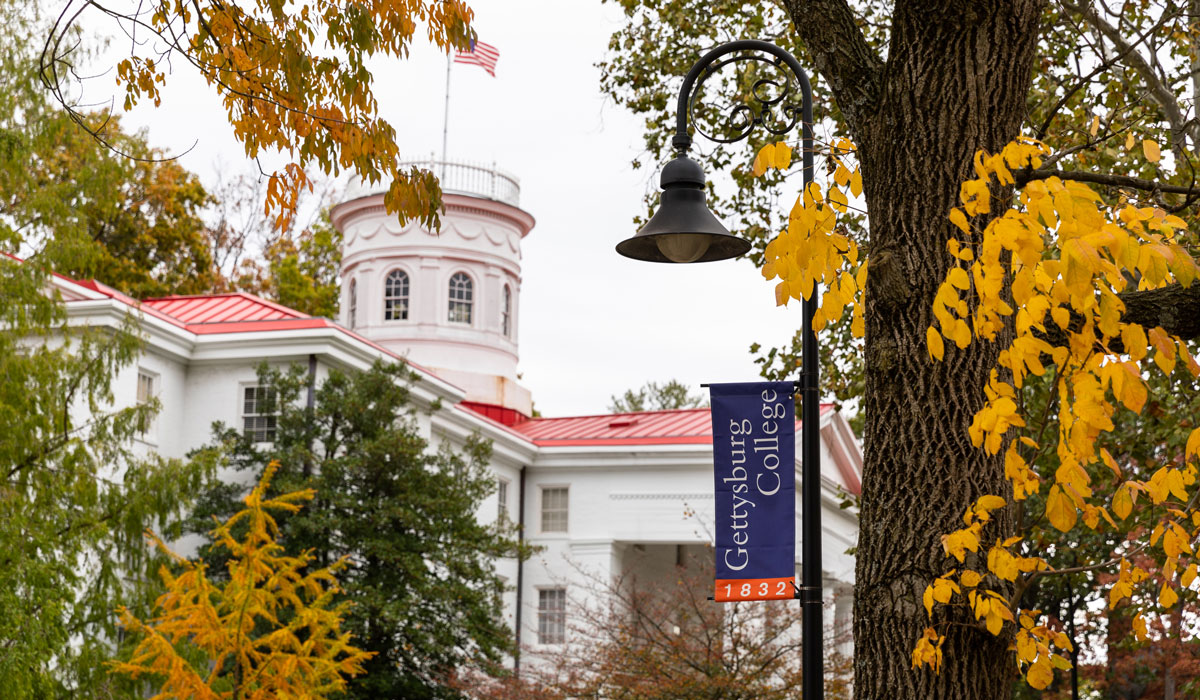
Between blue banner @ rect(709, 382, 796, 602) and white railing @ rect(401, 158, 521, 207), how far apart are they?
30.5 m

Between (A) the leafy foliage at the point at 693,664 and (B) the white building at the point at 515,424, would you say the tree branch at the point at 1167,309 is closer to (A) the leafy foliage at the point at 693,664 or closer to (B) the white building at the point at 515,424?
(A) the leafy foliage at the point at 693,664

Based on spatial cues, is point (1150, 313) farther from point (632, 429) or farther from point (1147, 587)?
point (632, 429)

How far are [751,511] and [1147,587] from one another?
9599mm

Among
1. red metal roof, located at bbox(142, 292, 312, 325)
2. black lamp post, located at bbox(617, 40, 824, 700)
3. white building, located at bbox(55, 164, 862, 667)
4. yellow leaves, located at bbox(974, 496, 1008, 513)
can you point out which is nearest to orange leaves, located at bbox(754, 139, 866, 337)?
yellow leaves, located at bbox(974, 496, 1008, 513)

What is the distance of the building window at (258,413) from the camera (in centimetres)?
2655

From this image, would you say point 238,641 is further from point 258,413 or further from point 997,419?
point 997,419

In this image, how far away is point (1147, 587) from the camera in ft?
52.4

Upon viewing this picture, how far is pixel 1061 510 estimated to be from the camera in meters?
4.02

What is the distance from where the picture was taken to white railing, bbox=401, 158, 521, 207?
126 feet

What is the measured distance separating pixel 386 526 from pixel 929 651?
21088 mm

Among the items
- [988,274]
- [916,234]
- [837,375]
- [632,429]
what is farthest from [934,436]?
[632,429]

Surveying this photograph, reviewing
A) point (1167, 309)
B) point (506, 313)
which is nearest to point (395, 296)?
point (506, 313)

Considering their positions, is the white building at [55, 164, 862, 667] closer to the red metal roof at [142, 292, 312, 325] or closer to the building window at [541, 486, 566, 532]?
the building window at [541, 486, 566, 532]

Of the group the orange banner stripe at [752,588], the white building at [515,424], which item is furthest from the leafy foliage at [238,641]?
the white building at [515,424]
